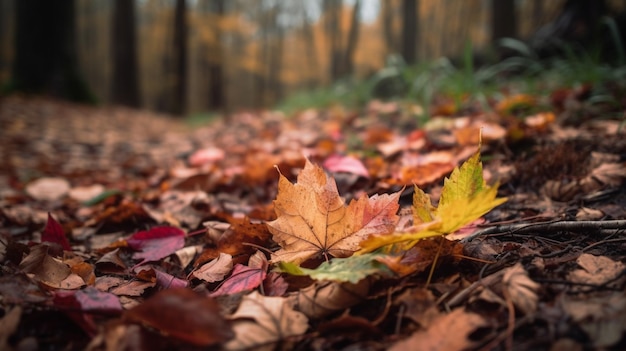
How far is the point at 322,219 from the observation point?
2.56 feet

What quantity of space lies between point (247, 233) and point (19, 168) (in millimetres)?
2457

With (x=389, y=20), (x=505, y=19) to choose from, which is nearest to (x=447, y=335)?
(x=505, y=19)

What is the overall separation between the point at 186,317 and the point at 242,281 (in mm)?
210

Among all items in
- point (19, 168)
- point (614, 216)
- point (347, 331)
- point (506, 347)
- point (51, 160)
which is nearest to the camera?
point (506, 347)

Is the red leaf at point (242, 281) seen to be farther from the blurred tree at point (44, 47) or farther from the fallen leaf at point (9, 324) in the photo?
the blurred tree at point (44, 47)

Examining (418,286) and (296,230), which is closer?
(418,286)

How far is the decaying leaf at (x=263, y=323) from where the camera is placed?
57 cm

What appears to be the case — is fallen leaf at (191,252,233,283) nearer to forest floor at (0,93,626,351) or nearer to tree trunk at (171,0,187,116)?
forest floor at (0,93,626,351)

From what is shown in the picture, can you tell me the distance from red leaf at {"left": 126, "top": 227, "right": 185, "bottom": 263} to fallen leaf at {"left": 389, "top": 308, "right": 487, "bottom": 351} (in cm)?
Result: 72

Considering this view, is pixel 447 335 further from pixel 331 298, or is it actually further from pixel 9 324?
pixel 9 324

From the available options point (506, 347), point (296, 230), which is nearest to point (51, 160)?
point (296, 230)

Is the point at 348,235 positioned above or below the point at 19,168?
above

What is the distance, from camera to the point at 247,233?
0.94 meters

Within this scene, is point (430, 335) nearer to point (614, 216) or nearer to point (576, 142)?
point (614, 216)
